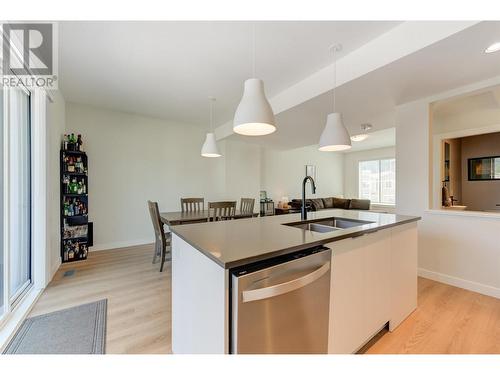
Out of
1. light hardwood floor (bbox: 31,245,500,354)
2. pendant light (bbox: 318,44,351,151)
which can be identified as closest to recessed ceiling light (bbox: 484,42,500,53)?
pendant light (bbox: 318,44,351,151)

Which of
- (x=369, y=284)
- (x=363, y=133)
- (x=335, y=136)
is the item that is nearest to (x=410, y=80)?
(x=335, y=136)

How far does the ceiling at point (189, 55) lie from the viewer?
1935 mm

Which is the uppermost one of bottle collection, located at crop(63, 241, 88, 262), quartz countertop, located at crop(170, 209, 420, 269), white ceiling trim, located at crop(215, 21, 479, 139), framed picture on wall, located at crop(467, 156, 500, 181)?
white ceiling trim, located at crop(215, 21, 479, 139)

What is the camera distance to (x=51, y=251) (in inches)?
113

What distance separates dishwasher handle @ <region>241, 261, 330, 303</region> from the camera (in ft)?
2.96

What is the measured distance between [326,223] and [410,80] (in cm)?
174

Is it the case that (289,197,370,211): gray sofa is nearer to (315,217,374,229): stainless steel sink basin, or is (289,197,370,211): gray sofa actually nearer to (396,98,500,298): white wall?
(396,98,500,298): white wall

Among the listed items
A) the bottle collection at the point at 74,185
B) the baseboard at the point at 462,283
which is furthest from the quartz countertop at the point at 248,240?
the bottle collection at the point at 74,185

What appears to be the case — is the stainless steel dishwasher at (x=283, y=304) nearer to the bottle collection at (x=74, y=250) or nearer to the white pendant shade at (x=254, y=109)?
the white pendant shade at (x=254, y=109)

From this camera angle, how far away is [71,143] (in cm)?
341

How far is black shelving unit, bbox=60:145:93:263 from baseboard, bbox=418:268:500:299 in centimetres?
505
